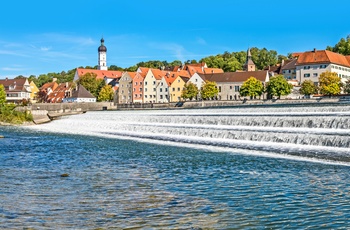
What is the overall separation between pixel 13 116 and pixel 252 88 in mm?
41039

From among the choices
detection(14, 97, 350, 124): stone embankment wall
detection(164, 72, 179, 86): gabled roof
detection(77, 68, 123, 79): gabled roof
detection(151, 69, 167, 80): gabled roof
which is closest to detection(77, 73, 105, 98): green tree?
detection(151, 69, 167, 80): gabled roof

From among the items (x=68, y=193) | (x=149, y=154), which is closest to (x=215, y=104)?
(x=149, y=154)

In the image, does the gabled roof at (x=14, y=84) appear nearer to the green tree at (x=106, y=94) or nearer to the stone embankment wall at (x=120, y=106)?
the green tree at (x=106, y=94)

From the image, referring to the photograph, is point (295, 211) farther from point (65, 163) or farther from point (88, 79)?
point (88, 79)

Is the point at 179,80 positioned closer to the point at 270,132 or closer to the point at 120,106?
the point at 120,106

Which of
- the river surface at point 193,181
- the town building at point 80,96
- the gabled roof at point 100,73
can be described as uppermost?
the gabled roof at point 100,73

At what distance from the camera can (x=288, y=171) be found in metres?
16.3

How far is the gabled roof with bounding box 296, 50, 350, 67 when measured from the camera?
85.2 metres

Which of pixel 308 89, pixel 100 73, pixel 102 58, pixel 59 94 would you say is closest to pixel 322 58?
pixel 308 89

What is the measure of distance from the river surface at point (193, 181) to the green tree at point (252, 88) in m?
46.2

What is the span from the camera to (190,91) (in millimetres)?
85188

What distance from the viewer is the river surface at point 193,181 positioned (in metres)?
9.95

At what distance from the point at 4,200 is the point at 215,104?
58.5 metres

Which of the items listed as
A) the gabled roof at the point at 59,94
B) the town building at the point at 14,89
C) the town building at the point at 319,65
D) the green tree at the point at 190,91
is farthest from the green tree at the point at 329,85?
the town building at the point at 14,89
